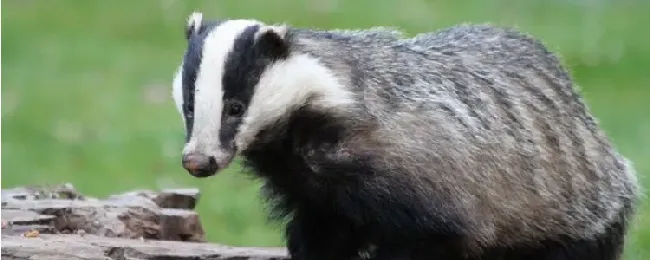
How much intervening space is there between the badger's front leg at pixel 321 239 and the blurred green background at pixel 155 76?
232 cm

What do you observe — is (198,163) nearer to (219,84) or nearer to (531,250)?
(219,84)

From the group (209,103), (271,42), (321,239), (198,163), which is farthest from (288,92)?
(321,239)

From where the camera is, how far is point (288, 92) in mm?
4719

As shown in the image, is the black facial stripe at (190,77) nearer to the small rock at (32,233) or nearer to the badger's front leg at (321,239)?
the badger's front leg at (321,239)

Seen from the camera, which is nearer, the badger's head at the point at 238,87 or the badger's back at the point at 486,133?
the badger's head at the point at 238,87

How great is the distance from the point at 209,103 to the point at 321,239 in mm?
1096

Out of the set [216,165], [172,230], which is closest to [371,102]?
[216,165]

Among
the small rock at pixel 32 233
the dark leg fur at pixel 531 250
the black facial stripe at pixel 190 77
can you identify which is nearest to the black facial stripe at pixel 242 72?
the black facial stripe at pixel 190 77

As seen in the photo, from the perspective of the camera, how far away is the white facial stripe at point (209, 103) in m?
4.56

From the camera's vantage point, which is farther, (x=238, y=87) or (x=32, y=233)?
(x=32, y=233)

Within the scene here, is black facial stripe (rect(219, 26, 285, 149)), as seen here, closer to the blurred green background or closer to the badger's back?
the badger's back

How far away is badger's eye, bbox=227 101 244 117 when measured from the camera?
461 cm

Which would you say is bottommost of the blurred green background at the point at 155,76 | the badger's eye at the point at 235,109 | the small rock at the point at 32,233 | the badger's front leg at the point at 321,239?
the badger's front leg at the point at 321,239

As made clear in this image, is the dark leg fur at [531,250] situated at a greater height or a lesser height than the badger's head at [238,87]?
lesser
